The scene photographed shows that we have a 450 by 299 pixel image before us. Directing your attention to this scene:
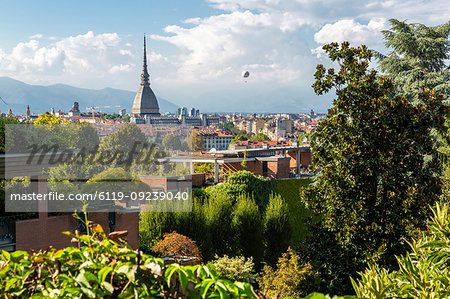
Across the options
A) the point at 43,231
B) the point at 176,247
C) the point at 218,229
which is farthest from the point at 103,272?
the point at 218,229

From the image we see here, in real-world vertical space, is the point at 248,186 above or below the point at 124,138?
below

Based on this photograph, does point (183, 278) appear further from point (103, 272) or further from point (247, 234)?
point (247, 234)

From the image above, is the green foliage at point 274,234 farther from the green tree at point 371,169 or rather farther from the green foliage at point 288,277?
the green tree at point 371,169

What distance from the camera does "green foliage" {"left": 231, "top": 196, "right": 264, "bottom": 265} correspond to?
47.1ft

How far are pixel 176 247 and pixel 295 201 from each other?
9.08m

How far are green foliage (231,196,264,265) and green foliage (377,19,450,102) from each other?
7.90 meters

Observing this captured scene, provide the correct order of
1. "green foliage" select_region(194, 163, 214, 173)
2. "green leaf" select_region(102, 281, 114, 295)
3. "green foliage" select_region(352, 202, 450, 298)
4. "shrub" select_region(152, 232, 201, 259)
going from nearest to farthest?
"green leaf" select_region(102, 281, 114, 295)
"green foliage" select_region(352, 202, 450, 298)
"shrub" select_region(152, 232, 201, 259)
"green foliage" select_region(194, 163, 214, 173)

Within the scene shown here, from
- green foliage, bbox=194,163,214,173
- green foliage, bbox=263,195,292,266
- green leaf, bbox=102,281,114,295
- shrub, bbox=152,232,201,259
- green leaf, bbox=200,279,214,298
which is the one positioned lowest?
green foliage, bbox=263,195,292,266

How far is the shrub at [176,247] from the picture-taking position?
11.2 m

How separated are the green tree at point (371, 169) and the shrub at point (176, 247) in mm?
4832

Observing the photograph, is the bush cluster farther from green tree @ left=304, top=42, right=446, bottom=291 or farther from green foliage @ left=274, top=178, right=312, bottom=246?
green tree @ left=304, top=42, right=446, bottom=291

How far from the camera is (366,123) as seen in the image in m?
7.34

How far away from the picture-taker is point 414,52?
59.6ft

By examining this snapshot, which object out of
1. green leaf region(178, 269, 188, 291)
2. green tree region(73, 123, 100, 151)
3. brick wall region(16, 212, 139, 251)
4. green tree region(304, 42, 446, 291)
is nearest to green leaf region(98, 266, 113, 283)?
green leaf region(178, 269, 188, 291)
